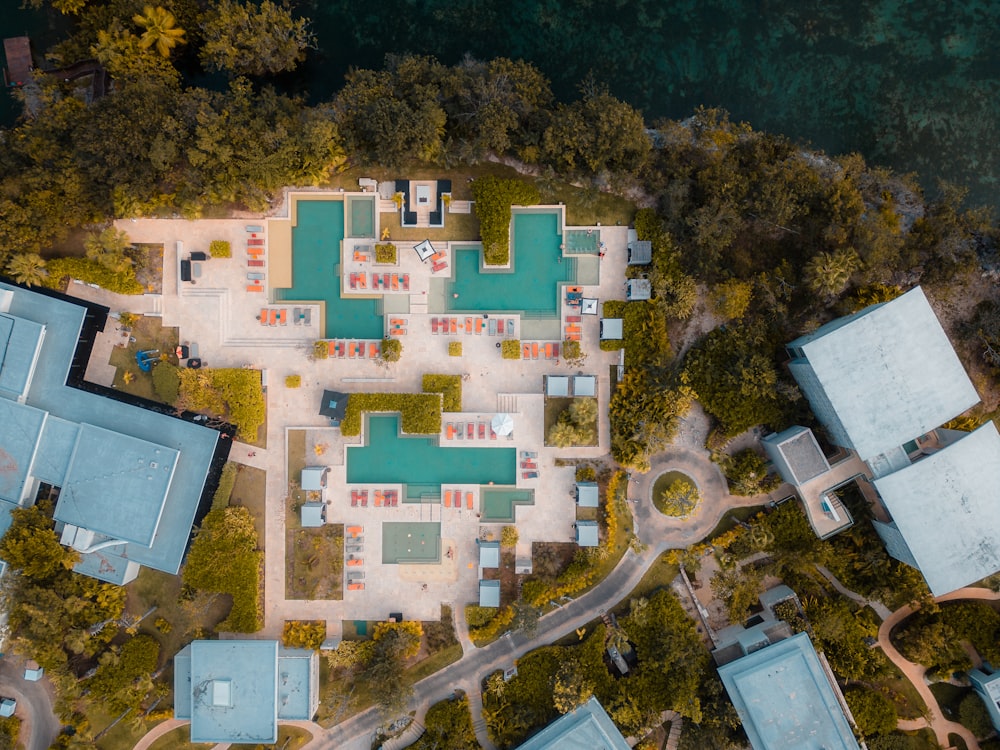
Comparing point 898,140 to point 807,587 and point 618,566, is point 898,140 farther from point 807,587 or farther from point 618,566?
point 618,566

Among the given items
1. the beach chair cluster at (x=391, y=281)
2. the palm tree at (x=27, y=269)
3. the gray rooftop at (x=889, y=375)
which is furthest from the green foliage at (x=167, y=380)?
the gray rooftop at (x=889, y=375)

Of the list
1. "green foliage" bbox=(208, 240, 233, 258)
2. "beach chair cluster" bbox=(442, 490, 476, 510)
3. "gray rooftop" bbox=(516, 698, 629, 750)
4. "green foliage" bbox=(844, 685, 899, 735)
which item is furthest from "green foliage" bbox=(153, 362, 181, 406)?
"green foliage" bbox=(844, 685, 899, 735)

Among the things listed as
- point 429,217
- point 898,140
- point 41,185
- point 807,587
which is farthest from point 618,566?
point 41,185

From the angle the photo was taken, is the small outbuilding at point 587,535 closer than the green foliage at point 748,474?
No

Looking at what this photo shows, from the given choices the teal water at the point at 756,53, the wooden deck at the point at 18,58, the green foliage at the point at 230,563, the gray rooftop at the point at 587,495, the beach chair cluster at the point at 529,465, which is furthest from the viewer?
the teal water at the point at 756,53

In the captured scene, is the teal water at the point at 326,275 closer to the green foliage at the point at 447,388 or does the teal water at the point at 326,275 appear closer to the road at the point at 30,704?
the green foliage at the point at 447,388

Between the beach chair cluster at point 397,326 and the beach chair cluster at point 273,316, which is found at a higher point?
the beach chair cluster at point 273,316
